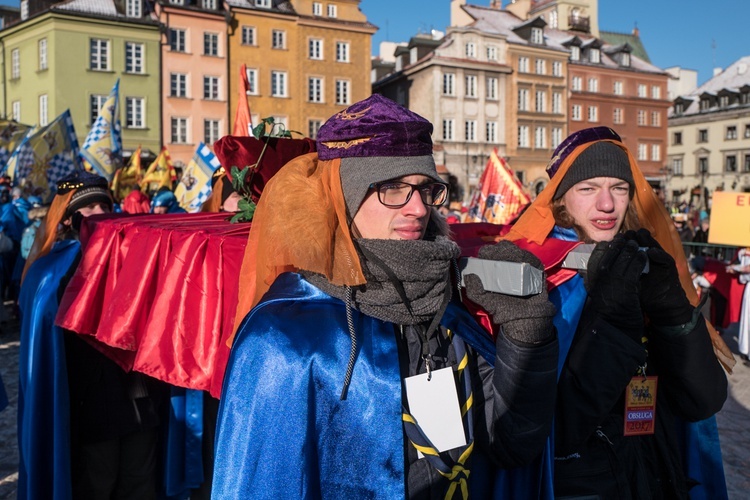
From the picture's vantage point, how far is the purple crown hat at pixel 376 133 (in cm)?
203

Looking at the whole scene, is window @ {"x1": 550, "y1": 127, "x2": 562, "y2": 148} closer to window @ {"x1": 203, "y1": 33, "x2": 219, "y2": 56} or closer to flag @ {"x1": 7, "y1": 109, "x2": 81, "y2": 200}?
window @ {"x1": 203, "y1": 33, "x2": 219, "y2": 56}

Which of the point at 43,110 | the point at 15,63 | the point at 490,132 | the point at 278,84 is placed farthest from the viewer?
the point at 490,132

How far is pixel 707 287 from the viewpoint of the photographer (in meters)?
10.5

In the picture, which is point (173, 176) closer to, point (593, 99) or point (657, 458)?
point (657, 458)

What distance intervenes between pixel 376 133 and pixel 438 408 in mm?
800

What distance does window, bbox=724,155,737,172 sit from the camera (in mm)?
58844

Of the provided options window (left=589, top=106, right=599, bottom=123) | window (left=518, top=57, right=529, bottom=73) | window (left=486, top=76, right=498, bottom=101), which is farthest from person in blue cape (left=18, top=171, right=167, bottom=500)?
window (left=589, top=106, right=599, bottom=123)

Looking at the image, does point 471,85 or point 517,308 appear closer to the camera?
point 517,308

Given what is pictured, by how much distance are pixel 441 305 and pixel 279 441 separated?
58 centimetres

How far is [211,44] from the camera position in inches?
1513

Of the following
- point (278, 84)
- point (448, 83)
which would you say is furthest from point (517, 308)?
point (448, 83)

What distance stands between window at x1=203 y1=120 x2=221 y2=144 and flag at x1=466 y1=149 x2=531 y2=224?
28929 mm

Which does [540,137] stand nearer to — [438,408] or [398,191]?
[398,191]

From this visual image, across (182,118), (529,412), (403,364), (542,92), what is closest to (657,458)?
(529,412)
